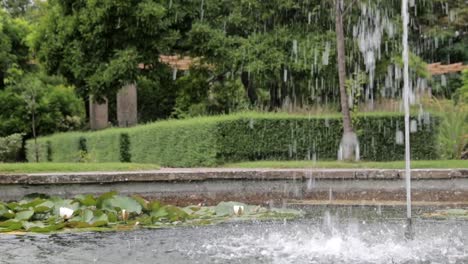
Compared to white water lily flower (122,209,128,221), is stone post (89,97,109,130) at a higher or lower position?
higher

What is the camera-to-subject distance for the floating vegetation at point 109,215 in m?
7.10

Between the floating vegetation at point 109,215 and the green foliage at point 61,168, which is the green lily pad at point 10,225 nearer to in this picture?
the floating vegetation at point 109,215

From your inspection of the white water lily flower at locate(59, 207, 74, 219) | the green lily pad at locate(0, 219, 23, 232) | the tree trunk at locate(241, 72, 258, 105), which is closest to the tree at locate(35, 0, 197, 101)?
the tree trunk at locate(241, 72, 258, 105)

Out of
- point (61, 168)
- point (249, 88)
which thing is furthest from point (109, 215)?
point (249, 88)

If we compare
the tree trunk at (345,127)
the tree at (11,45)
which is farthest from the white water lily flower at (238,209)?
the tree at (11,45)

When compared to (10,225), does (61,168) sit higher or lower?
higher

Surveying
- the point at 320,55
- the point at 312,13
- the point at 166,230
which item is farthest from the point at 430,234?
the point at 312,13

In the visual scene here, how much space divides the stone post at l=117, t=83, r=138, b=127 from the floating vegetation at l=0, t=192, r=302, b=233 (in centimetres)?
1488

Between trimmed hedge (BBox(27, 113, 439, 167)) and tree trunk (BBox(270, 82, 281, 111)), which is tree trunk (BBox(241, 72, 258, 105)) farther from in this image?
trimmed hedge (BBox(27, 113, 439, 167))

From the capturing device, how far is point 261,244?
621 cm

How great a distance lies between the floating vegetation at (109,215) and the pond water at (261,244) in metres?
0.24

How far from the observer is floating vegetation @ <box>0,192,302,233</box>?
710cm

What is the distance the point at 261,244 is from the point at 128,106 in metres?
17.3

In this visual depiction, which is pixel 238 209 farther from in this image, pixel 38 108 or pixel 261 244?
pixel 38 108
